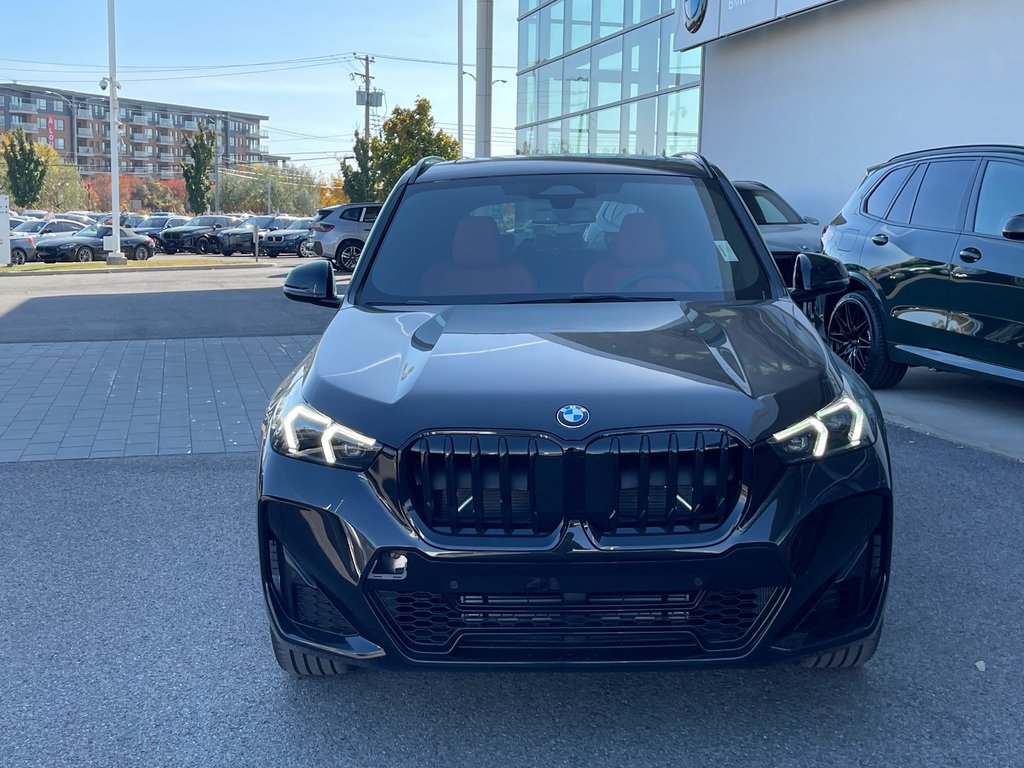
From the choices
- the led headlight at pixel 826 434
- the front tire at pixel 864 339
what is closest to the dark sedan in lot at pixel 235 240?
the front tire at pixel 864 339

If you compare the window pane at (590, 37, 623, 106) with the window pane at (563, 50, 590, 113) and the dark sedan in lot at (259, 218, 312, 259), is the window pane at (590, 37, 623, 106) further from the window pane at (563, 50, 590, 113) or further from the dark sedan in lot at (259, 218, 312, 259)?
the dark sedan in lot at (259, 218, 312, 259)

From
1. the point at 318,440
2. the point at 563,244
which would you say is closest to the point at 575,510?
the point at 318,440

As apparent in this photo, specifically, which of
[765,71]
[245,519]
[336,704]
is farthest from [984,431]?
[765,71]

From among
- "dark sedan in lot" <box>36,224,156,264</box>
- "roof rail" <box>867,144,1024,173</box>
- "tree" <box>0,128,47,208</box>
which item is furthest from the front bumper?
"tree" <box>0,128,47,208</box>

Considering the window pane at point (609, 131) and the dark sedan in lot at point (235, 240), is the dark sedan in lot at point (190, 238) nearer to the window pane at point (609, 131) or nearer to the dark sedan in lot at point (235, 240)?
the dark sedan in lot at point (235, 240)

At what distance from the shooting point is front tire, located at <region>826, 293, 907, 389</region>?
26.1 ft

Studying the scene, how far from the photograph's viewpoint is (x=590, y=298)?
383cm

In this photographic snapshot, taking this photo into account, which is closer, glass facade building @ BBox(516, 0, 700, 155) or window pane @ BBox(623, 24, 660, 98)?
glass facade building @ BBox(516, 0, 700, 155)

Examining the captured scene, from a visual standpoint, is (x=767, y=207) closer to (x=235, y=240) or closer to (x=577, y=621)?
(x=577, y=621)

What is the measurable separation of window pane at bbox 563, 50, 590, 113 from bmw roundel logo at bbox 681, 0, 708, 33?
5.25 meters

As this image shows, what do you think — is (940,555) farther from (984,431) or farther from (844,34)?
(844,34)

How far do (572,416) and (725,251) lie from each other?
1.64m

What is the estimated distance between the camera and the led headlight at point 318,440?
9.01ft

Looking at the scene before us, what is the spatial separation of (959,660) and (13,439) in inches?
224
